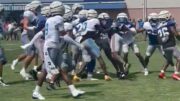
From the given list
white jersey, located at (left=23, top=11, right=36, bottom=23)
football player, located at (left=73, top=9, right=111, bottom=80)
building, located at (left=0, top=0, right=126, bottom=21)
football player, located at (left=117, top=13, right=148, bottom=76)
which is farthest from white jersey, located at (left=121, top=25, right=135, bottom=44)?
building, located at (left=0, top=0, right=126, bottom=21)

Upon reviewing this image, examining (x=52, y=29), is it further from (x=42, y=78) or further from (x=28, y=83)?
(x=28, y=83)

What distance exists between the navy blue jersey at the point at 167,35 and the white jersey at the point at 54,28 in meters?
4.11

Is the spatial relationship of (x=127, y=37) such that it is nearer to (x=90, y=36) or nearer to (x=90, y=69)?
(x=90, y=69)

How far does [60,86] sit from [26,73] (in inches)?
83.9

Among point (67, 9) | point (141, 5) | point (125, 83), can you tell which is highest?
point (67, 9)

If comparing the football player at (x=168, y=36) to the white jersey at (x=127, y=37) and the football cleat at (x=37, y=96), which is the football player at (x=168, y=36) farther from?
the football cleat at (x=37, y=96)

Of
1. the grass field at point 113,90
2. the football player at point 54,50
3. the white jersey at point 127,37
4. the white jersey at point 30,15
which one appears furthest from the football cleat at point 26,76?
the football player at point 54,50

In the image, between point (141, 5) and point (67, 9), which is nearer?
point (67, 9)

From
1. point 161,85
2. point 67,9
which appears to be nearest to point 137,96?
point 161,85

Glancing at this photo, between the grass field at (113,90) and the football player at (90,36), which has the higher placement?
the football player at (90,36)

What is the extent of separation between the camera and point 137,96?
1138 cm

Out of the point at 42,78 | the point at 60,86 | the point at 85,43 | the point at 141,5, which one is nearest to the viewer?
the point at 42,78

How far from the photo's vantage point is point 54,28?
442 inches

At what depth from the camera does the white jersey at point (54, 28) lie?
36.7ft
